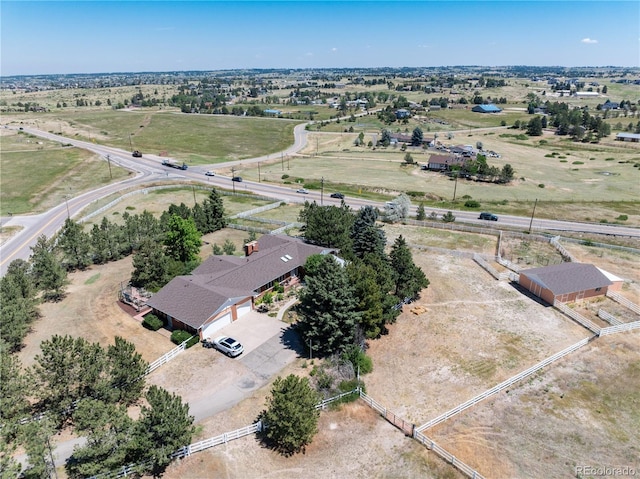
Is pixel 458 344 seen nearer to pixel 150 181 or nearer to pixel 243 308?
pixel 243 308

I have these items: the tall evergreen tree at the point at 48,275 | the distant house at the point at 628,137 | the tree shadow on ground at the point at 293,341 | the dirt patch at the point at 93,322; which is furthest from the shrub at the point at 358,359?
the distant house at the point at 628,137

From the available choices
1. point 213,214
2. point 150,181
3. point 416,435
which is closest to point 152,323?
point 416,435

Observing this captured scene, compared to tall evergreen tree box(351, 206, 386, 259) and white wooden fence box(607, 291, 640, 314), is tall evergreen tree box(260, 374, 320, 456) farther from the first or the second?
white wooden fence box(607, 291, 640, 314)

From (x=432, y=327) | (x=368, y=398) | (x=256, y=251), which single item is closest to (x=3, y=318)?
(x=256, y=251)

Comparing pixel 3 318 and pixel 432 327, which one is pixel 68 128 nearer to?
pixel 3 318

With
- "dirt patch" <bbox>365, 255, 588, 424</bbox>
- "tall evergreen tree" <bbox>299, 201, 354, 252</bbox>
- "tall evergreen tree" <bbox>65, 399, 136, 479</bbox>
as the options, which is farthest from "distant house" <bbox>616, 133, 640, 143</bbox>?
"tall evergreen tree" <bbox>65, 399, 136, 479</bbox>

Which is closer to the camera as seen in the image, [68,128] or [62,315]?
[62,315]
